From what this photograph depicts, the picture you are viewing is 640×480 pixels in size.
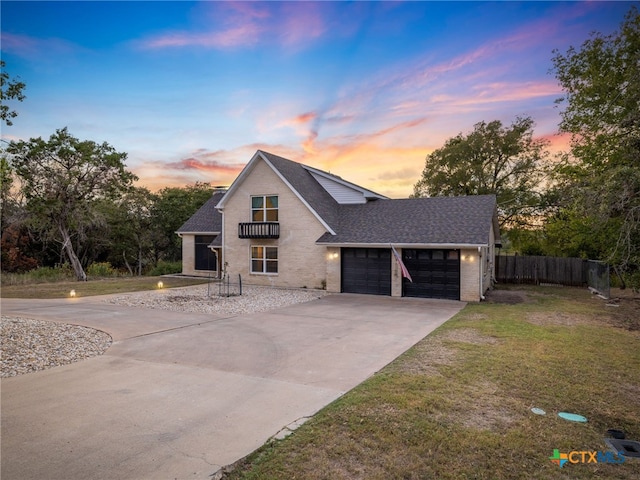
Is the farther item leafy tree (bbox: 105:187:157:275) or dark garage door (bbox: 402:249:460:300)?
leafy tree (bbox: 105:187:157:275)

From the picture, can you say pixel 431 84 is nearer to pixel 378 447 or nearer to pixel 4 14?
pixel 4 14

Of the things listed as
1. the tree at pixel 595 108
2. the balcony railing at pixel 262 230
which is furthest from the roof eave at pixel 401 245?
the tree at pixel 595 108

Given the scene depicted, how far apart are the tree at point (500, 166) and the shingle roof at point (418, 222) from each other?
13266mm

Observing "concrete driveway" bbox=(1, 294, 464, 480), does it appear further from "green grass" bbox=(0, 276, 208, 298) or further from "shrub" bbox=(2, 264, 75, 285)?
"shrub" bbox=(2, 264, 75, 285)

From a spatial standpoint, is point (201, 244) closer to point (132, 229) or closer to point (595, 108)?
point (132, 229)

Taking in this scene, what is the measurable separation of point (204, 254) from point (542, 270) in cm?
2354

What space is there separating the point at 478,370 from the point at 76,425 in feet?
22.2

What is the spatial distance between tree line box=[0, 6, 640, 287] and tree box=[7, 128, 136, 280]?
7cm

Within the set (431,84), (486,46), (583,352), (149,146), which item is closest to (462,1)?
(486,46)

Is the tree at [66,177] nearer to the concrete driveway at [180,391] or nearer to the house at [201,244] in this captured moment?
the house at [201,244]

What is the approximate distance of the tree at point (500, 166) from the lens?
3109 centimetres

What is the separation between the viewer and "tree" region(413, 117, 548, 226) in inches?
1224

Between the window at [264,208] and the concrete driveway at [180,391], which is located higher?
the window at [264,208]

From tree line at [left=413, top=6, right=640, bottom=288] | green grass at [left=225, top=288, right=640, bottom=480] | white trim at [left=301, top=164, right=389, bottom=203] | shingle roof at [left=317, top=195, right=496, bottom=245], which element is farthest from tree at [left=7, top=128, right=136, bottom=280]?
tree line at [left=413, top=6, right=640, bottom=288]
